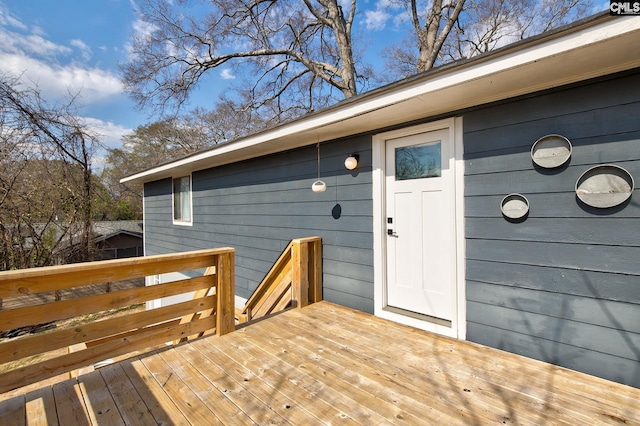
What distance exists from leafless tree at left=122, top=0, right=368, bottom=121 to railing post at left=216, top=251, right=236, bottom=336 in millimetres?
8185

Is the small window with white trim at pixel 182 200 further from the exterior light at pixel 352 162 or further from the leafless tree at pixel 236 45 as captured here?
the exterior light at pixel 352 162

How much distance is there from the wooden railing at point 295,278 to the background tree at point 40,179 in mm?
6769

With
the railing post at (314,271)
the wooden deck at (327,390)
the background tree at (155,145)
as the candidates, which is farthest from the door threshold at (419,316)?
the background tree at (155,145)

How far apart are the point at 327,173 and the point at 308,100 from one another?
8183mm

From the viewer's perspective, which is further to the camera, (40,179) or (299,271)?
(40,179)

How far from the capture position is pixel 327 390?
1876mm

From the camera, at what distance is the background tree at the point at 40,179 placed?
632cm

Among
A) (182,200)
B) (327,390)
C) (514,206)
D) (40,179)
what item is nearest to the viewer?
(327,390)

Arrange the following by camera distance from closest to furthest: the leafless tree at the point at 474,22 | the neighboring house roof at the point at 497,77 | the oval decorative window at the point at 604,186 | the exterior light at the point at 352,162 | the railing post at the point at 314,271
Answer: the neighboring house roof at the point at 497,77 → the oval decorative window at the point at 604,186 → the exterior light at the point at 352,162 → the railing post at the point at 314,271 → the leafless tree at the point at 474,22

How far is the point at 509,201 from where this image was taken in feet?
7.58

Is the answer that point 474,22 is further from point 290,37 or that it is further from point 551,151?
point 551,151

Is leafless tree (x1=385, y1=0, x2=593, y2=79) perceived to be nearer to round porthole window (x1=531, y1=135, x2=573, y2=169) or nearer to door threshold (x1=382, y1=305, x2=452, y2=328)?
round porthole window (x1=531, y1=135, x2=573, y2=169)

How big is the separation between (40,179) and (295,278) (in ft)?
25.1

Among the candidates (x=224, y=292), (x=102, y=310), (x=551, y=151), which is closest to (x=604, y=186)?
(x=551, y=151)
